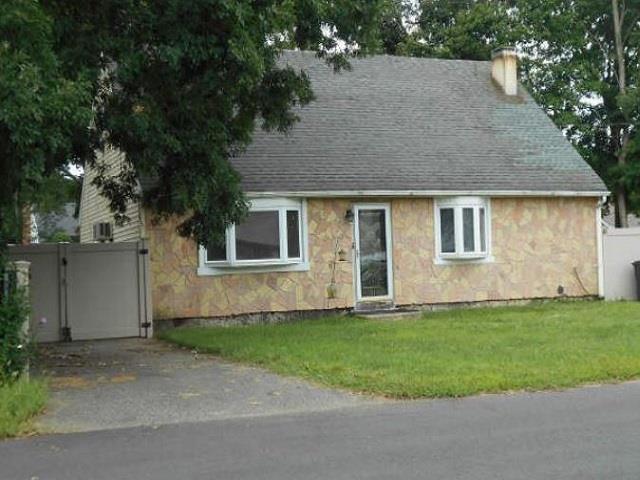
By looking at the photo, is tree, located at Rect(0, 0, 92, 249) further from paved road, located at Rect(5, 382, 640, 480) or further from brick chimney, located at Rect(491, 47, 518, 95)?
brick chimney, located at Rect(491, 47, 518, 95)

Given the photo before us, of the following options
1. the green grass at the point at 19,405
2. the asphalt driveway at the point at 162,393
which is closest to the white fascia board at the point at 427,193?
the asphalt driveway at the point at 162,393

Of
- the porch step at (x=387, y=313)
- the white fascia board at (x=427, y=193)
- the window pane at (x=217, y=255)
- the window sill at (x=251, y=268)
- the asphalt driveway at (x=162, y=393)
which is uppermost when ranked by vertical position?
the white fascia board at (x=427, y=193)

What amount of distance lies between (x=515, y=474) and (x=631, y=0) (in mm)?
31837

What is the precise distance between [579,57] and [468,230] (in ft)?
60.6

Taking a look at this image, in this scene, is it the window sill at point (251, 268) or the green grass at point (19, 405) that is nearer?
the green grass at point (19, 405)

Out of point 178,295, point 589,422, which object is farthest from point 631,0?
point 589,422

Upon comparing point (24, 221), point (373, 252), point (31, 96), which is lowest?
point (373, 252)

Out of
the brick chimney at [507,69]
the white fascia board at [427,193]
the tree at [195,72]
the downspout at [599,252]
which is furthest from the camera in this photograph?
the brick chimney at [507,69]

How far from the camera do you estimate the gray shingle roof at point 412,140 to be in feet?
58.6

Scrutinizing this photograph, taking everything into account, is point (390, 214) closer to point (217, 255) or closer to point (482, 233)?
point (482, 233)

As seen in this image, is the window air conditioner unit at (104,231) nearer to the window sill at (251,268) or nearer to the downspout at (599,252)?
the window sill at (251,268)

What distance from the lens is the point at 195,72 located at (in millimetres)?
10789

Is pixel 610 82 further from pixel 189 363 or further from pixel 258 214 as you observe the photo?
pixel 189 363

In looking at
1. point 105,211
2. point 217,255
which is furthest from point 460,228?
point 105,211
